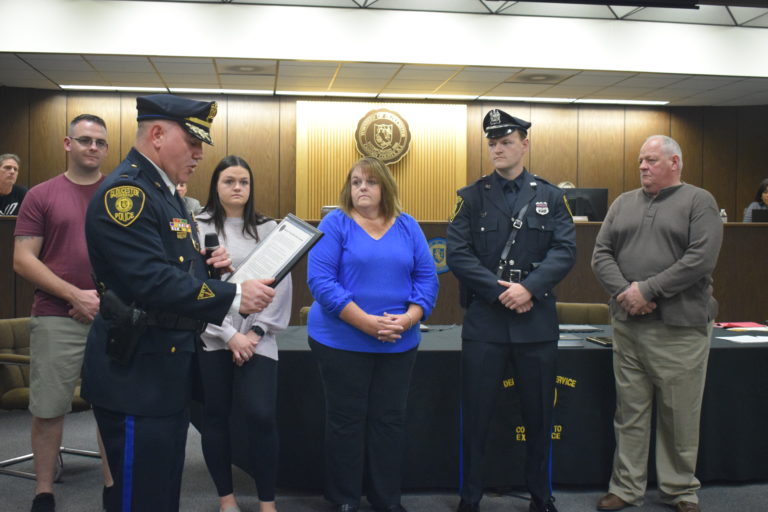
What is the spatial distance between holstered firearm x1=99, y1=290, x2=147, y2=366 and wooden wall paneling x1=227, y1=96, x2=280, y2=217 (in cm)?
762

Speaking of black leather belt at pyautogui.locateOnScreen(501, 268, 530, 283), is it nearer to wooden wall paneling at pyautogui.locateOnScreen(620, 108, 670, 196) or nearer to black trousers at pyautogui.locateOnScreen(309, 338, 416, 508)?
black trousers at pyautogui.locateOnScreen(309, 338, 416, 508)

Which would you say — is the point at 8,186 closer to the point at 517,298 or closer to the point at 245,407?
the point at 245,407

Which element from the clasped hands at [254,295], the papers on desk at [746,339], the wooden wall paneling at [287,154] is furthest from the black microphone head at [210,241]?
the wooden wall paneling at [287,154]

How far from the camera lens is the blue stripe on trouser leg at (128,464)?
5.42 ft

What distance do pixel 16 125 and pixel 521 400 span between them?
28.1 feet

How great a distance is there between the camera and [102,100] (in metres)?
8.90

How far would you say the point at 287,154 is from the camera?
9.34m

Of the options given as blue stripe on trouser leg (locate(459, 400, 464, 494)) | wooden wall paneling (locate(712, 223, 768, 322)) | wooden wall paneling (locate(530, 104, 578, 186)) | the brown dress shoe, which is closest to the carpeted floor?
the brown dress shoe

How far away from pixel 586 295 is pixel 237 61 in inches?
183

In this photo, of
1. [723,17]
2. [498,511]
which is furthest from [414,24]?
[498,511]

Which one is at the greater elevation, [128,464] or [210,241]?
[210,241]

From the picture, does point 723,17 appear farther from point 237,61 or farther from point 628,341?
point 628,341

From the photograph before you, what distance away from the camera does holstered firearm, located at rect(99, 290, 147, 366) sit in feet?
5.32

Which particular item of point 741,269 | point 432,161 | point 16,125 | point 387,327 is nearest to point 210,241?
point 387,327
